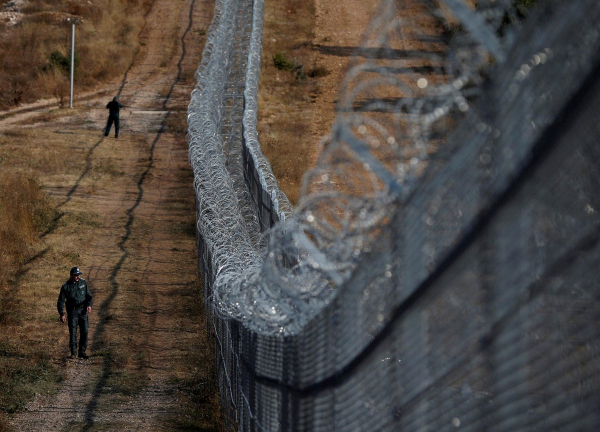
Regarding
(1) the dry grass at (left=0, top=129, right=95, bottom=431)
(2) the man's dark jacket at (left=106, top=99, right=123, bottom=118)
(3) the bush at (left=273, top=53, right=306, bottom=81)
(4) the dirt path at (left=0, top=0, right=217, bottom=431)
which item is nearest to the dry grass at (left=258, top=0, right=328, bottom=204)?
(3) the bush at (left=273, top=53, right=306, bottom=81)

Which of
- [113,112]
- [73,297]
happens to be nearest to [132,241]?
[73,297]

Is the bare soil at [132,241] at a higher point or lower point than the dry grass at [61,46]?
higher

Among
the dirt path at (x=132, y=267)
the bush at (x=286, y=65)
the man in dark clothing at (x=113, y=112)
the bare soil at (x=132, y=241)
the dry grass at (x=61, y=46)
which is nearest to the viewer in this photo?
the dirt path at (x=132, y=267)

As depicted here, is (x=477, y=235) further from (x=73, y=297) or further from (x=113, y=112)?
(x=113, y=112)

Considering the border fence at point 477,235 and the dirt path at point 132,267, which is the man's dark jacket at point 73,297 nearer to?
the dirt path at point 132,267

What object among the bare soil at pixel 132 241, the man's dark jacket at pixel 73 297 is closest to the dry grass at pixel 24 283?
the bare soil at pixel 132 241

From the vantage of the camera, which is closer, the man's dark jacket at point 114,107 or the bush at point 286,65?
the man's dark jacket at point 114,107
